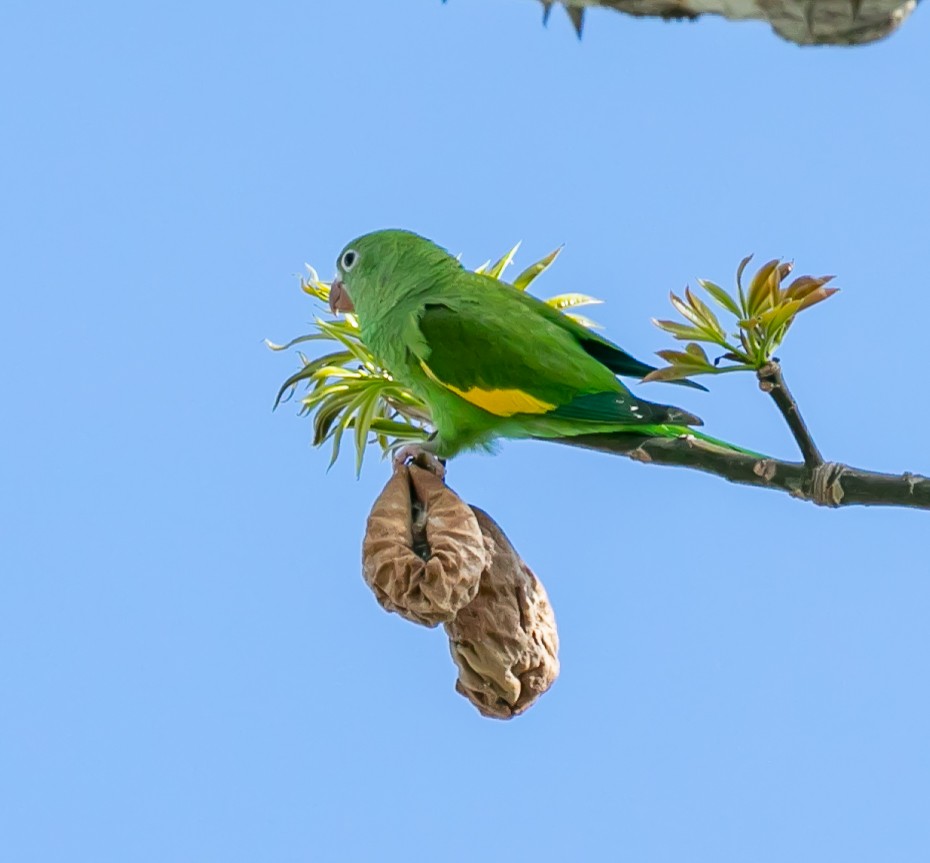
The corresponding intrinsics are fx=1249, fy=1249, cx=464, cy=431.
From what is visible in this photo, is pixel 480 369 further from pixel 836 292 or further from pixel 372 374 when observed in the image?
pixel 836 292

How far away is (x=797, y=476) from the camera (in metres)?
1.89

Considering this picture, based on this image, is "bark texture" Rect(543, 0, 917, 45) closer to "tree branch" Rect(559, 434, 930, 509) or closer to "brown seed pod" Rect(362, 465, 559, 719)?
"tree branch" Rect(559, 434, 930, 509)

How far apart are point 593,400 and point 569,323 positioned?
1.02 ft

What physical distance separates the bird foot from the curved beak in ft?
2.01

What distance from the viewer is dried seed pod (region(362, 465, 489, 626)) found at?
1996mm

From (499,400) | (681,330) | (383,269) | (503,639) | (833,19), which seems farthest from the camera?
(383,269)

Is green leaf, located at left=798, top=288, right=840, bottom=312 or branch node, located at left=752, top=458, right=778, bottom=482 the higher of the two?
green leaf, located at left=798, top=288, right=840, bottom=312

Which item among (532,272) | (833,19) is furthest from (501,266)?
(833,19)

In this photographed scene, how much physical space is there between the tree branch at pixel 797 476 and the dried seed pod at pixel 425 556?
34cm

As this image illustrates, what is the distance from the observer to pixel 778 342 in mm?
1891

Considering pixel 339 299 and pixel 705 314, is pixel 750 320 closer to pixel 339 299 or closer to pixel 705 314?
pixel 705 314

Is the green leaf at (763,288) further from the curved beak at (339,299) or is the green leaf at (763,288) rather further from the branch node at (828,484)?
the curved beak at (339,299)

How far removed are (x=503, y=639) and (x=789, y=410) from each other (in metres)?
0.63

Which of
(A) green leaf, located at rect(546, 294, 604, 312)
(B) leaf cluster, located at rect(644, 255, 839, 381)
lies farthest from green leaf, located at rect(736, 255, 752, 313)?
(A) green leaf, located at rect(546, 294, 604, 312)
